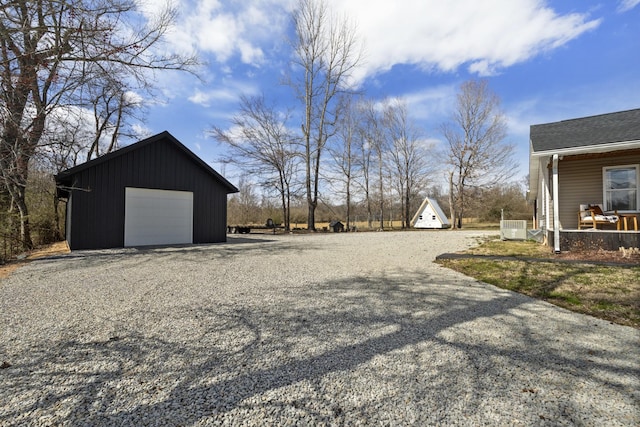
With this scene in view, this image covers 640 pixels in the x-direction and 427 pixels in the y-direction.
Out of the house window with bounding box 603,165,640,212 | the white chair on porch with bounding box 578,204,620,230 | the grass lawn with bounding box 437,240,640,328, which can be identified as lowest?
the grass lawn with bounding box 437,240,640,328

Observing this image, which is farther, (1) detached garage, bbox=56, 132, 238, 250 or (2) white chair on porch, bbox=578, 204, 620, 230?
(1) detached garage, bbox=56, 132, 238, 250

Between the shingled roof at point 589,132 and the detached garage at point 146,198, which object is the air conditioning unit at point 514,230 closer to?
the shingled roof at point 589,132

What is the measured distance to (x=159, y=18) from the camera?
25.3 ft

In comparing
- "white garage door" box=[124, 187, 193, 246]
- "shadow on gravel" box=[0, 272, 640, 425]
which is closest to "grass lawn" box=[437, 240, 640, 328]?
"shadow on gravel" box=[0, 272, 640, 425]

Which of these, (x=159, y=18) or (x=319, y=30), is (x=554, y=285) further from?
(x=319, y=30)

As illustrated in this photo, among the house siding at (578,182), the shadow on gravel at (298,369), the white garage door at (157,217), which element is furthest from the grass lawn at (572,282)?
the white garage door at (157,217)

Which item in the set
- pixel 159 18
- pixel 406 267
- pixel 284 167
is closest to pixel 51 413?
pixel 406 267

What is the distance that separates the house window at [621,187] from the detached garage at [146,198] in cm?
1325

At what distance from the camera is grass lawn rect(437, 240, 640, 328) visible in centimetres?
360

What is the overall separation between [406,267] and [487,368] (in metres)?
4.30

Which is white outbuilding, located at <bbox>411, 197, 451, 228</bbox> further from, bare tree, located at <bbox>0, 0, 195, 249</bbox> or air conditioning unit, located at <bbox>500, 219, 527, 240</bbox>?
bare tree, located at <bbox>0, 0, 195, 249</bbox>

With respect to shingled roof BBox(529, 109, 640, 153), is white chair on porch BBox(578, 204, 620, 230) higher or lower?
lower

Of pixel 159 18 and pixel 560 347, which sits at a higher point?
pixel 159 18

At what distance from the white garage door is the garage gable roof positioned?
1.22 metres
